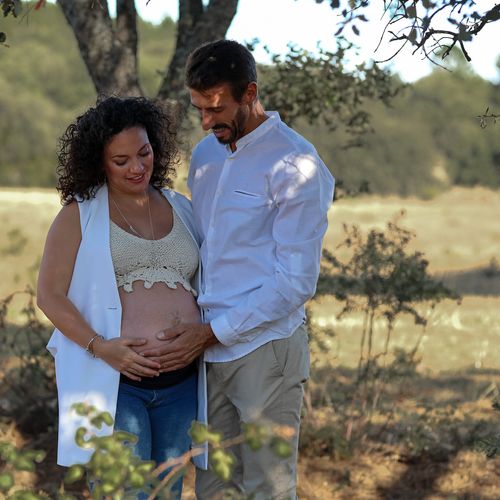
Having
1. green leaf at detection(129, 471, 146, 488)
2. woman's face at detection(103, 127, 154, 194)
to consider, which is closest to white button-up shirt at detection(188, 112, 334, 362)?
woman's face at detection(103, 127, 154, 194)

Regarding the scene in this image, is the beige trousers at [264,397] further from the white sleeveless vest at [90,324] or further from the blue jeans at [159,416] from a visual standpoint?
the white sleeveless vest at [90,324]

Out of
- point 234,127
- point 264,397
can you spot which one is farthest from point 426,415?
point 234,127

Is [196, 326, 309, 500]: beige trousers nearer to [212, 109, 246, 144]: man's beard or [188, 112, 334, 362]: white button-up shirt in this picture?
[188, 112, 334, 362]: white button-up shirt

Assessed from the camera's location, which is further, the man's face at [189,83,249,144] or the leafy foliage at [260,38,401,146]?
the leafy foliage at [260,38,401,146]

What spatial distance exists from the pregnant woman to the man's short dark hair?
278 mm

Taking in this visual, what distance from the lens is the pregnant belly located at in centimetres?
348

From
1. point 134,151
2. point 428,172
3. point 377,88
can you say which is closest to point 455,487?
point 377,88

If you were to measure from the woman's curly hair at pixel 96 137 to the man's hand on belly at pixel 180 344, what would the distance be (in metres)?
0.52

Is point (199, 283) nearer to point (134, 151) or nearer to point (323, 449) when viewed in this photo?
point (134, 151)

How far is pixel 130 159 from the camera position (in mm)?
3471

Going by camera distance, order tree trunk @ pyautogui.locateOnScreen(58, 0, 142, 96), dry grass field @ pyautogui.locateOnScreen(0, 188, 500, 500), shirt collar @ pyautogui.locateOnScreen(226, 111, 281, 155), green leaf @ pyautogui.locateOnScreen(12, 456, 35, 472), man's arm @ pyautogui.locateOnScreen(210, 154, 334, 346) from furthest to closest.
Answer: dry grass field @ pyautogui.locateOnScreen(0, 188, 500, 500)
tree trunk @ pyautogui.locateOnScreen(58, 0, 142, 96)
shirt collar @ pyautogui.locateOnScreen(226, 111, 281, 155)
man's arm @ pyautogui.locateOnScreen(210, 154, 334, 346)
green leaf @ pyautogui.locateOnScreen(12, 456, 35, 472)

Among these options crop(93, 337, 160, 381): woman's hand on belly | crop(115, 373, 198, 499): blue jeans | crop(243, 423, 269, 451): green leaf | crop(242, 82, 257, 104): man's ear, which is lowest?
crop(115, 373, 198, 499): blue jeans

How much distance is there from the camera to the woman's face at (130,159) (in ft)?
11.4

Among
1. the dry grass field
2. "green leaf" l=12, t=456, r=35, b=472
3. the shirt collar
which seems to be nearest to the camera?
"green leaf" l=12, t=456, r=35, b=472
